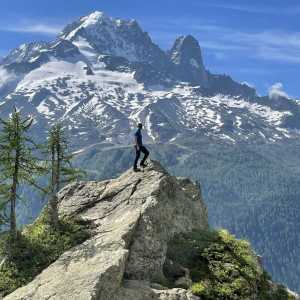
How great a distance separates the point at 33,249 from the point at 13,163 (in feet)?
17.9

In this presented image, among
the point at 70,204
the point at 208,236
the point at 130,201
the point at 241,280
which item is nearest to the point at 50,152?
the point at 70,204

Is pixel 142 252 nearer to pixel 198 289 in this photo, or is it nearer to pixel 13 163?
pixel 198 289

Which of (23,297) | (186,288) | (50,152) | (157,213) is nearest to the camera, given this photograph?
(23,297)

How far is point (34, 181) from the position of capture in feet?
128

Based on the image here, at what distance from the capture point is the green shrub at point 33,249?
34594mm

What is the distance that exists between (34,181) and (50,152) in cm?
450

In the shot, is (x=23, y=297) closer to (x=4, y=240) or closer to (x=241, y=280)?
(x=4, y=240)

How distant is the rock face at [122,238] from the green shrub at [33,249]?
1100 millimetres

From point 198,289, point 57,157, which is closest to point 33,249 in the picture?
point 57,157

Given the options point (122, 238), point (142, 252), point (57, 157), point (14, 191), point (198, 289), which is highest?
point (57, 157)

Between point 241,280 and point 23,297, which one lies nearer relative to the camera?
point 23,297

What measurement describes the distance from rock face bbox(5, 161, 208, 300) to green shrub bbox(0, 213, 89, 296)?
110cm

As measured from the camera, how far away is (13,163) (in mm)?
38219

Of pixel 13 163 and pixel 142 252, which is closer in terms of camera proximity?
pixel 142 252
